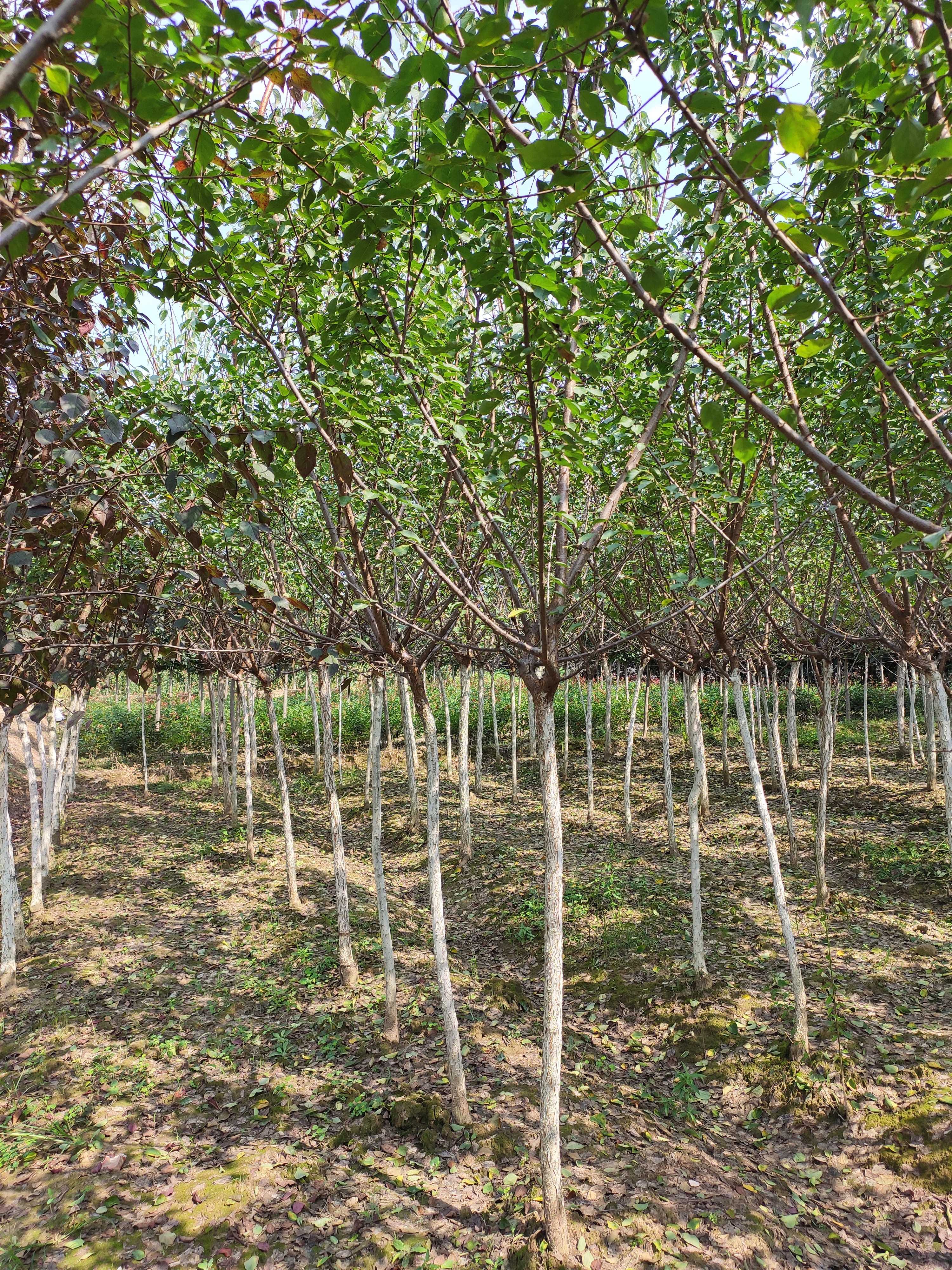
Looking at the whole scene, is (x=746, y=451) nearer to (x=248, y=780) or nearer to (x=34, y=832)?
(x=34, y=832)

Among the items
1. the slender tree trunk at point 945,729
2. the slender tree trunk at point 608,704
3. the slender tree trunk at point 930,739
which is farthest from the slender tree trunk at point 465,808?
the slender tree trunk at point 930,739

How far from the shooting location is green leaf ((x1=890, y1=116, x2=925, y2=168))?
41.4 inches

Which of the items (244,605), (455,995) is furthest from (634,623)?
(455,995)

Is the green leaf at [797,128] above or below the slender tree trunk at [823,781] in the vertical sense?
above

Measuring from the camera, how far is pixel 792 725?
13.7 m

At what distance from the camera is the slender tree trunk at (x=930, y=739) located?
37.2 ft

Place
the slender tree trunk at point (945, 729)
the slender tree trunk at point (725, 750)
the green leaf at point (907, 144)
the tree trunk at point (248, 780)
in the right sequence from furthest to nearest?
1. the slender tree trunk at point (725, 750)
2. the tree trunk at point (248, 780)
3. the slender tree trunk at point (945, 729)
4. the green leaf at point (907, 144)

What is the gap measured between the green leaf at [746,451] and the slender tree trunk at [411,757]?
26.4 ft

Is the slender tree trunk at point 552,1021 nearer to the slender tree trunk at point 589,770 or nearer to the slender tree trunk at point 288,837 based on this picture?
the slender tree trunk at point 288,837

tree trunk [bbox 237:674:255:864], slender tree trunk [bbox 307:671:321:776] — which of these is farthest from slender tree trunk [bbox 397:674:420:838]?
slender tree trunk [bbox 307:671:321:776]

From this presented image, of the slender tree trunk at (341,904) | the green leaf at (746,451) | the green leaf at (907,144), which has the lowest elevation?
the slender tree trunk at (341,904)

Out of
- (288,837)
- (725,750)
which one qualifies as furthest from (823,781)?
(288,837)

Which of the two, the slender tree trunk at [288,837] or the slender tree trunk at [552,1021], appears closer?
the slender tree trunk at [552,1021]

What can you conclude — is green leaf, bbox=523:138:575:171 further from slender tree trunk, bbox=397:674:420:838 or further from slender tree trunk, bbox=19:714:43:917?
slender tree trunk, bbox=19:714:43:917
